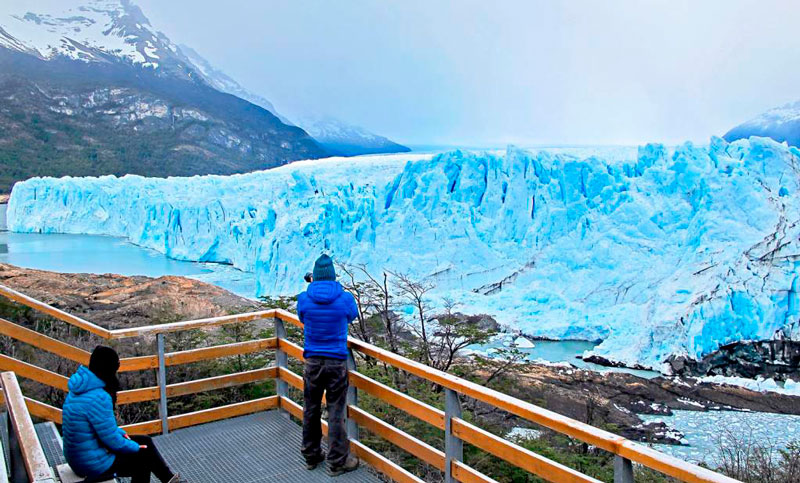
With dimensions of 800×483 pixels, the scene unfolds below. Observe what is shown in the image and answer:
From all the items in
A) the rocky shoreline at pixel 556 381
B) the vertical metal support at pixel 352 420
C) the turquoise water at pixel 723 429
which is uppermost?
the vertical metal support at pixel 352 420

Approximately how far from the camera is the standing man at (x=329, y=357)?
9.18ft

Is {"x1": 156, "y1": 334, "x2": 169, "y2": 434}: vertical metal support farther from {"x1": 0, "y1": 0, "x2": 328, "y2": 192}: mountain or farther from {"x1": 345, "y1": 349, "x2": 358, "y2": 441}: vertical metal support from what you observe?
{"x1": 0, "y1": 0, "x2": 328, "y2": 192}: mountain

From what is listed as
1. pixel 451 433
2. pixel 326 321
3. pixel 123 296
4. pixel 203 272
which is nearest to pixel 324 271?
pixel 326 321

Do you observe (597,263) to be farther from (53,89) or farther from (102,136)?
(53,89)

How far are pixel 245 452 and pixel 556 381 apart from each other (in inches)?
376

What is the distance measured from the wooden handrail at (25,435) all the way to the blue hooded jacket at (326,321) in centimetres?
116

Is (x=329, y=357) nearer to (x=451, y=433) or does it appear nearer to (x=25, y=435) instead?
(x=451, y=433)

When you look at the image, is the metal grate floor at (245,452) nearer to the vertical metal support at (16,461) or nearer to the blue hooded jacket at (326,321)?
the blue hooded jacket at (326,321)

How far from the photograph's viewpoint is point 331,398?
2.82 meters

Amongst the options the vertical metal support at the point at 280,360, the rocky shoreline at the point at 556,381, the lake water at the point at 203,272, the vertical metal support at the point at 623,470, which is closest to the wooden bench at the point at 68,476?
the vertical metal support at the point at 280,360

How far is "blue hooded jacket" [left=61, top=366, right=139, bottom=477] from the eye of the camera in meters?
2.19

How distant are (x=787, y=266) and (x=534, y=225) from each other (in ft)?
19.9

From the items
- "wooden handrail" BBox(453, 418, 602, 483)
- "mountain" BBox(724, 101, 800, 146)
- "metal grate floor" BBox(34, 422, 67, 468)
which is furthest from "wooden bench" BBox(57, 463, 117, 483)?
"mountain" BBox(724, 101, 800, 146)

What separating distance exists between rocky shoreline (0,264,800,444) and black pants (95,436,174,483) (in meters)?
6.66
